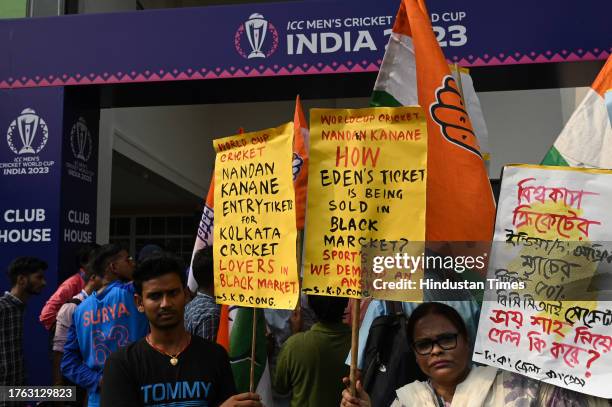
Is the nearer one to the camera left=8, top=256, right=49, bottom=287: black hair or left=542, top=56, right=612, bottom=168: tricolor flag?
left=542, top=56, right=612, bottom=168: tricolor flag

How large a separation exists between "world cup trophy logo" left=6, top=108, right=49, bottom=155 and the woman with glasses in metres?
5.42

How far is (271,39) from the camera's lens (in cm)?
669

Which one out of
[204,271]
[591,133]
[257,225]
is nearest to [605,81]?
[591,133]

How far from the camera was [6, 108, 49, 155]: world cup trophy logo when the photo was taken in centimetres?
694

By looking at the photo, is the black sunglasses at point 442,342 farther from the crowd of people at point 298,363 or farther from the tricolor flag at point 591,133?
the tricolor flag at point 591,133

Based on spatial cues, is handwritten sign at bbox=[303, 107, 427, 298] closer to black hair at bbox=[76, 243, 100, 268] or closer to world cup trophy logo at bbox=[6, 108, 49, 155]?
black hair at bbox=[76, 243, 100, 268]

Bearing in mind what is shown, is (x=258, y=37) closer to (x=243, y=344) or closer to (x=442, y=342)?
(x=243, y=344)

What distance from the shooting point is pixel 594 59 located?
20.4 feet

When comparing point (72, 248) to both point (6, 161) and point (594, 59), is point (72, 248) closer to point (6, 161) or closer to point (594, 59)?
point (6, 161)

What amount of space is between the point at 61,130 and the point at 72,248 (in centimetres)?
121

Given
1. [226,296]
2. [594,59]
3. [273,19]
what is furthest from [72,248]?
[594,59]

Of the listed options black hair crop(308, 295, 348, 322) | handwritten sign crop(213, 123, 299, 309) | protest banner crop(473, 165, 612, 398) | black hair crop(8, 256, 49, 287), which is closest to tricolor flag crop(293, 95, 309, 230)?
black hair crop(308, 295, 348, 322)

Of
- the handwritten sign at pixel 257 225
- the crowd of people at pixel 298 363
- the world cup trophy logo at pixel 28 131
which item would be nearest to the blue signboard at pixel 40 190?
the world cup trophy logo at pixel 28 131

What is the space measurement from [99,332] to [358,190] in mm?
2091
